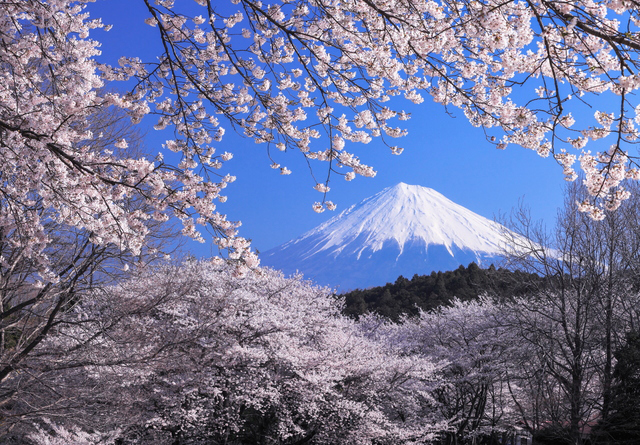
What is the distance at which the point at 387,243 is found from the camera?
339 ft

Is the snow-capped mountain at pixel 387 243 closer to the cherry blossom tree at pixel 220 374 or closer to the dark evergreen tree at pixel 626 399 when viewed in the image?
the cherry blossom tree at pixel 220 374

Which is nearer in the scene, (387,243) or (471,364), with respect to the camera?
(471,364)

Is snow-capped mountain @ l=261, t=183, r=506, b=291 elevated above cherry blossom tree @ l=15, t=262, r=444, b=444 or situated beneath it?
elevated above

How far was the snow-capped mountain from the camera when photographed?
93.8 metres

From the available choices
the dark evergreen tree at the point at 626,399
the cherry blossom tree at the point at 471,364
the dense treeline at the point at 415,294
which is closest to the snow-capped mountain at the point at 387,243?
the dense treeline at the point at 415,294

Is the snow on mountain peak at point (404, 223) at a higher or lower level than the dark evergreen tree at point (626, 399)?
higher

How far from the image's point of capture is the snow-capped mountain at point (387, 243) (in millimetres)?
93750

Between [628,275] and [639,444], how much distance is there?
506 centimetres

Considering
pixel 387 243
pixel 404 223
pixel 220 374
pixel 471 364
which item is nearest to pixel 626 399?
pixel 471 364

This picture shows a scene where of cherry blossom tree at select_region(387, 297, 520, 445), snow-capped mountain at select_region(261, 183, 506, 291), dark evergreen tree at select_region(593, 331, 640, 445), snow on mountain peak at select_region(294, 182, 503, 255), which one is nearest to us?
dark evergreen tree at select_region(593, 331, 640, 445)

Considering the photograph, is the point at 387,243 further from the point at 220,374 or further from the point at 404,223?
the point at 220,374

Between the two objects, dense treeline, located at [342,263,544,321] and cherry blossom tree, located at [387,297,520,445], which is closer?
cherry blossom tree, located at [387,297,520,445]

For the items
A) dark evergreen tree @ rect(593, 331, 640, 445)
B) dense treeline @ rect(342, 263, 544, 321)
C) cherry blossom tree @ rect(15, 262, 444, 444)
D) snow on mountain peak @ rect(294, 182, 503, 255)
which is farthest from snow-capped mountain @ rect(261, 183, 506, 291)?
dark evergreen tree @ rect(593, 331, 640, 445)

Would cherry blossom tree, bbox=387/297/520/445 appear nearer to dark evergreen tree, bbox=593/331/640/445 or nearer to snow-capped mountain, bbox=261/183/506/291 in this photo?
dark evergreen tree, bbox=593/331/640/445
